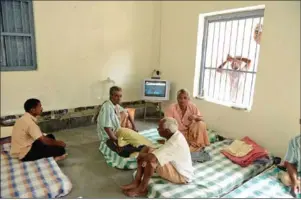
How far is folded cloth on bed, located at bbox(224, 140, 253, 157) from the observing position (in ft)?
4.66

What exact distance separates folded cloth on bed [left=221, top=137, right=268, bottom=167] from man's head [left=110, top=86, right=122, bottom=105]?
902 mm

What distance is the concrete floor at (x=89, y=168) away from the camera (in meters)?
1.24

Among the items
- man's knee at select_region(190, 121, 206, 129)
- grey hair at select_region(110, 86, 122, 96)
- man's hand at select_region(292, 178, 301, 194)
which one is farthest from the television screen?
man's hand at select_region(292, 178, 301, 194)

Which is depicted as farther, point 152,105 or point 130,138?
point 130,138

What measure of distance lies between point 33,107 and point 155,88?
0.91m

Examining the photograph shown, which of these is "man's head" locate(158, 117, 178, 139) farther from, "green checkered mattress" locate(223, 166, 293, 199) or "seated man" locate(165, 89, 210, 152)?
"green checkered mattress" locate(223, 166, 293, 199)

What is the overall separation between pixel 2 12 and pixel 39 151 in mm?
901

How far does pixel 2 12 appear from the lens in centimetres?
95

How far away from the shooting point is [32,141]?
1.32 m

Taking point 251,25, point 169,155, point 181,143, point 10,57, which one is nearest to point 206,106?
point 181,143

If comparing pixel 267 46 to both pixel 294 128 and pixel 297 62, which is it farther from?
pixel 294 128

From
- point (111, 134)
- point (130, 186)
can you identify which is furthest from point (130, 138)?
point (130, 186)

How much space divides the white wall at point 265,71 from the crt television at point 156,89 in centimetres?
7

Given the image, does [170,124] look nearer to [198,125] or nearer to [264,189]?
[198,125]
